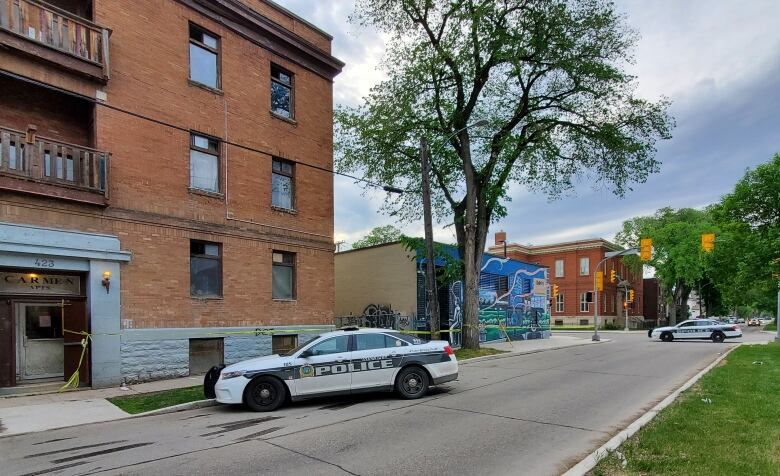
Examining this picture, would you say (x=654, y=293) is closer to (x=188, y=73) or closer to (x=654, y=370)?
(x=654, y=370)

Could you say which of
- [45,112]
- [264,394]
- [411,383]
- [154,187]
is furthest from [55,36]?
[411,383]

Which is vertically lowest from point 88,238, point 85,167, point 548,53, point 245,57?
point 88,238

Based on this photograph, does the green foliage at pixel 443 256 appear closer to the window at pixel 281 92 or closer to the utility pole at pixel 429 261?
the utility pole at pixel 429 261

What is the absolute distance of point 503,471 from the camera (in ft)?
18.1

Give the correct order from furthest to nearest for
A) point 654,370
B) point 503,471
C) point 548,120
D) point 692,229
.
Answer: point 692,229, point 548,120, point 654,370, point 503,471

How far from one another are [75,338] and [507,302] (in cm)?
2239

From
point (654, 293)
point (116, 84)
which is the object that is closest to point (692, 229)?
point (654, 293)

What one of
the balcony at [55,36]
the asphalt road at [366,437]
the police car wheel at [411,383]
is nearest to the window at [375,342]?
the police car wheel at [411,383]

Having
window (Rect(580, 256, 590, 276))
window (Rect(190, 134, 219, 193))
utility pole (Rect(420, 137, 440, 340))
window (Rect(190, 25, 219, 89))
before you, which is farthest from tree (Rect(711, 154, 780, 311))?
window (Rect(580, 256, 590, 276))

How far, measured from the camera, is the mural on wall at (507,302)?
2480 centimetres

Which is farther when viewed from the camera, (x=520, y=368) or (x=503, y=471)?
(x=520, y=368)

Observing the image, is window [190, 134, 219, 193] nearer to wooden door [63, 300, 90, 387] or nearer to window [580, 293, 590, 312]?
wooden door [63, 300, 90, 387]

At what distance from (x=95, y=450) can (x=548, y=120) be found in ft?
62.8

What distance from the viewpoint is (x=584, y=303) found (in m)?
57.8
